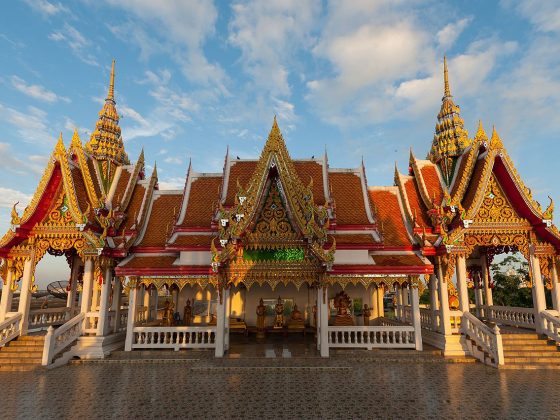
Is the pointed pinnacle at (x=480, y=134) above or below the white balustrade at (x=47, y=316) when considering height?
above

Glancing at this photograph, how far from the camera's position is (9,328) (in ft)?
40.8

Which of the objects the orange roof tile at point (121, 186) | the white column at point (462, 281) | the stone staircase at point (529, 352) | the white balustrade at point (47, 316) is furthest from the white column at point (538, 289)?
the white balustrade at point (47, 316)

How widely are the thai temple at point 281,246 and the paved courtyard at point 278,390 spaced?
1.15m

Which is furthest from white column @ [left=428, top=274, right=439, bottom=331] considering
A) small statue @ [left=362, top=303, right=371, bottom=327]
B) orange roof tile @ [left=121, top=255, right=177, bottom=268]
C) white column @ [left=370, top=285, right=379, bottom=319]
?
orange roof tile @ [left=121, top=255, right=177, bottom=268]

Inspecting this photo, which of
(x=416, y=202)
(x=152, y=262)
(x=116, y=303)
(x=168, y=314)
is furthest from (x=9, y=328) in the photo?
(x=416, y=202)

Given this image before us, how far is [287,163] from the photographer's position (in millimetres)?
11672

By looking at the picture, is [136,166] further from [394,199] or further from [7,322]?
[394,199]

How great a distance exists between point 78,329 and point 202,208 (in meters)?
6.37

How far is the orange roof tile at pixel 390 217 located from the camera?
13.7 meters

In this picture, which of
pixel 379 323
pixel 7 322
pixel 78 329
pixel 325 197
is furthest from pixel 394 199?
pixel 7 322

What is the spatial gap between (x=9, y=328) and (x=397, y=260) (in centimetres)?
1430

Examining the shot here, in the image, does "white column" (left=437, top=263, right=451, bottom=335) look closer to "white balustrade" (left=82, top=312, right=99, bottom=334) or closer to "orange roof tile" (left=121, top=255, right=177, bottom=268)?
"orange roof tile" (left=121, top=255, right=177, bottom=268)

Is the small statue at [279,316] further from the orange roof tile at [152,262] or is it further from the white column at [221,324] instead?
the orange roof tile at [152,262]

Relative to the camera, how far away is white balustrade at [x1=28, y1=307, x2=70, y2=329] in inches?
571
